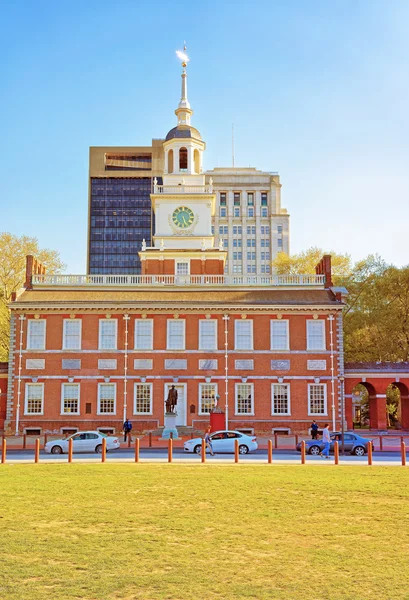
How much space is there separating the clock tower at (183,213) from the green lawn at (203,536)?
3496 cm

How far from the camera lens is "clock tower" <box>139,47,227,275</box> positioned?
187 ft

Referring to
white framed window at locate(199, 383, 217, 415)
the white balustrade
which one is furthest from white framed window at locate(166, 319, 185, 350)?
the white balustrade

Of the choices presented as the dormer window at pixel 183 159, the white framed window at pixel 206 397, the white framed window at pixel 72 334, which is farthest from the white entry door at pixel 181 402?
the dormer window at pixel 183 159

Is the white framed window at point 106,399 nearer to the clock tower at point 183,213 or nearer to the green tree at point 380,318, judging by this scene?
the clock tower at point 183,213

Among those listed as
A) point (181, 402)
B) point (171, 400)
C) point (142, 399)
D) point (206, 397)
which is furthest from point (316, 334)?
point (142, 399)

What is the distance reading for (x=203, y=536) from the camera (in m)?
14.1

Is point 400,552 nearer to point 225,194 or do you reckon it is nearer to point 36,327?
point 36,327

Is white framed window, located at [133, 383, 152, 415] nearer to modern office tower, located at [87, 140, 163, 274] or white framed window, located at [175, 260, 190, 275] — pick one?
white framed window, located at [175, 260, 190, 275]

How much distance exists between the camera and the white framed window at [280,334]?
46812mm

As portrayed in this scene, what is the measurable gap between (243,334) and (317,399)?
22.0 feet

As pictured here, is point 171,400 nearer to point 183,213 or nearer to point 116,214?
point 183,213

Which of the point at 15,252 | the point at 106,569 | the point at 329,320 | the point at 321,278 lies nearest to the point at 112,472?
the point at 106,569

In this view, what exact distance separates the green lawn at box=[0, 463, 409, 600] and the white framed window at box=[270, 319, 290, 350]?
23.9m

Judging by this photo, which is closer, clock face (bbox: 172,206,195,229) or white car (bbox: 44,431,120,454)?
white car (bbox: 44,431,120,454)
